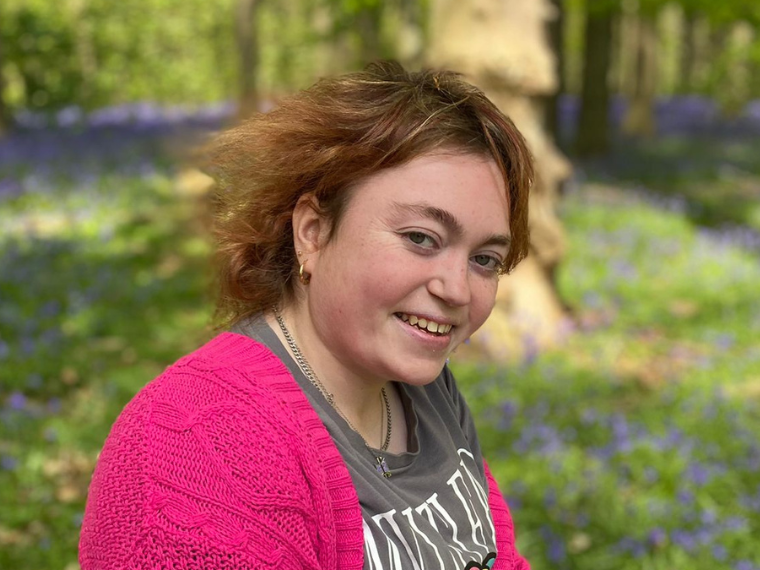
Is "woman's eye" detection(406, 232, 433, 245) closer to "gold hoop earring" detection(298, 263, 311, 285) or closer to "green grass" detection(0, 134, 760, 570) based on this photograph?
"gold hoop earring" detection(298, 263, 311, 285)

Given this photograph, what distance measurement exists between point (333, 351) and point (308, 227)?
0.24 metres

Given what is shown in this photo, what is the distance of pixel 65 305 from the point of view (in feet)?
20.5

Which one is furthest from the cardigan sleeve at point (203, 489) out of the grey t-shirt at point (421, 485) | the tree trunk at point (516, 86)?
the tree trunk at point (516, 86)

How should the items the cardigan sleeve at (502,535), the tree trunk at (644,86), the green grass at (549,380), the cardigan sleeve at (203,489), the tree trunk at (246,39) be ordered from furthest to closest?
the tree trunk at (644,86) → the tree trunk at (246,39) → the green grass at (549,380) → the cardigan sleeve at (502,535) → the cardigan sleeve at (203,489)

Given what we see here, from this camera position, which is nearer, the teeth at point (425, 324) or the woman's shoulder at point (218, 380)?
the woman's shoulder at point (218, 380)

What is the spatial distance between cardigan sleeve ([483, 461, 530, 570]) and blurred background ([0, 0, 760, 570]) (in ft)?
2.66

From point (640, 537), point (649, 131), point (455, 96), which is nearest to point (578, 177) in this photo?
point (649, 131)

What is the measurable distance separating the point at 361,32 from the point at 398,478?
1626cm

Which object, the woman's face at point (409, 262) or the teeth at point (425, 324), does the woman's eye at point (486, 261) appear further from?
the teeth at point (425, 324)

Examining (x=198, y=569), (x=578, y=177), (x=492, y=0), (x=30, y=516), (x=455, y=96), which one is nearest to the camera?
(x=198, y=569)

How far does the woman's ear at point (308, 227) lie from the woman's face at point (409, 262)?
1.0 inches

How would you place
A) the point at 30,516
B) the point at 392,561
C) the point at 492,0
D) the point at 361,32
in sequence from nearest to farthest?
the point at 392,561
the point at 30,516
the point at 492,0
the point at 361,32

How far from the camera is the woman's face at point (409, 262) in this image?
158 cm

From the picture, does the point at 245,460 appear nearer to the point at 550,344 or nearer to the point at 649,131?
the point at 550,344
